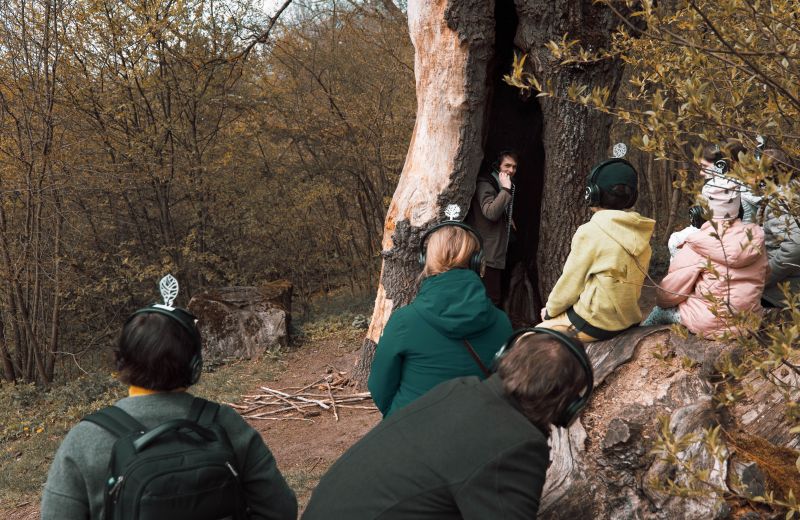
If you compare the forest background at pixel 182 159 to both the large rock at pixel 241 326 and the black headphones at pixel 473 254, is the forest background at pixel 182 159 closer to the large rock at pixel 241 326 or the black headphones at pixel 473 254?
the large rock at pixel 241 326

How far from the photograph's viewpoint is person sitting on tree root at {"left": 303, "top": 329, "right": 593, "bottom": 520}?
1.72m

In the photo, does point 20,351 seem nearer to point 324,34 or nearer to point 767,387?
point 324,34

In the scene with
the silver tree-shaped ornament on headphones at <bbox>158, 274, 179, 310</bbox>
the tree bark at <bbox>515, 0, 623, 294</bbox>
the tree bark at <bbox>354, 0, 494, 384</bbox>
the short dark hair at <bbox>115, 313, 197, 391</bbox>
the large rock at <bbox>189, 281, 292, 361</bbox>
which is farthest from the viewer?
the large rock at <bbox>189, 281, 292, 361</bbox>

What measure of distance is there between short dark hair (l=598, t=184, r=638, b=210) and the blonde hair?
1.15 meters

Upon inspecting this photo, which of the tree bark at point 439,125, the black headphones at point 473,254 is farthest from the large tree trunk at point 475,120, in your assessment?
the black headphones at point 473,254

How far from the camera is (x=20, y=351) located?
10078 mm

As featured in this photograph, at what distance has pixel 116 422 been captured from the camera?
1.89m

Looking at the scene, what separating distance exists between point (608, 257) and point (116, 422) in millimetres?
2900

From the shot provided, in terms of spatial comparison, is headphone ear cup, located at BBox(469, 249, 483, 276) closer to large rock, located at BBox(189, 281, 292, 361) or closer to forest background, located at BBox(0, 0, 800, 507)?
forest background, located at BBox(0, 0, 800, 507)

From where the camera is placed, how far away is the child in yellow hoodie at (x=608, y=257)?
12.8ft

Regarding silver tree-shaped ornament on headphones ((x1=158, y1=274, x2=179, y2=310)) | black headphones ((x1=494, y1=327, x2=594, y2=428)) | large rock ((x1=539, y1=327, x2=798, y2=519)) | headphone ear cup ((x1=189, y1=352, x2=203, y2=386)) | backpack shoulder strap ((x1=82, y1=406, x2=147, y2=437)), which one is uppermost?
silver tree-shaped ornament on headphones ((x1=158, y1=274, x2=179, y2=310))

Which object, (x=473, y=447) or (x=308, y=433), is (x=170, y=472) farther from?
(x=308, y=433)

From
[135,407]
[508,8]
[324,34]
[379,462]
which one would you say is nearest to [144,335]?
[135,407]

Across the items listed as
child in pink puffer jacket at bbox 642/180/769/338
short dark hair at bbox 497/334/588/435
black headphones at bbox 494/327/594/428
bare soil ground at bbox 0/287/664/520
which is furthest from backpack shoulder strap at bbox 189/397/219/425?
child in pink puffer jacket at bbox 642/180/769/338
